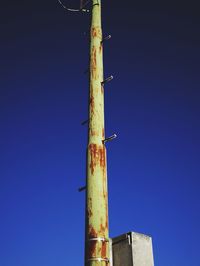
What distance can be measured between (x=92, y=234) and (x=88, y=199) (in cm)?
39

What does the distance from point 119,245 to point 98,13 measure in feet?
12.9

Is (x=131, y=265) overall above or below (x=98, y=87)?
below

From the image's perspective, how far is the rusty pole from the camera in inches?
137

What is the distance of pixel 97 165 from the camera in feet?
13.0

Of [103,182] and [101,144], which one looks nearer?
[103,182]

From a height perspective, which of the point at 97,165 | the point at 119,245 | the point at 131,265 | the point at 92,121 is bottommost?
the point at 131,265

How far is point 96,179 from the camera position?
3.82 metres

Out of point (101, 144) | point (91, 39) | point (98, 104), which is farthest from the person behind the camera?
point (91, 39)

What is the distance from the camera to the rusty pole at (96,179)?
3477mm

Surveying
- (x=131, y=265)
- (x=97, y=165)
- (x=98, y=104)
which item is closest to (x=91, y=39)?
(x=98, y=104)

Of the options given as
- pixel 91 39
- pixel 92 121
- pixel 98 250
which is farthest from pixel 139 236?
pixel 91 39

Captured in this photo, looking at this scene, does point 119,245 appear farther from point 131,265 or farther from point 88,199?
point 88,199

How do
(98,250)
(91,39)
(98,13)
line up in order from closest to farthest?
(98,250) < (91,39) < (98,13)

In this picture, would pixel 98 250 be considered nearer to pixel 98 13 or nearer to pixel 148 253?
pixel 148 253
